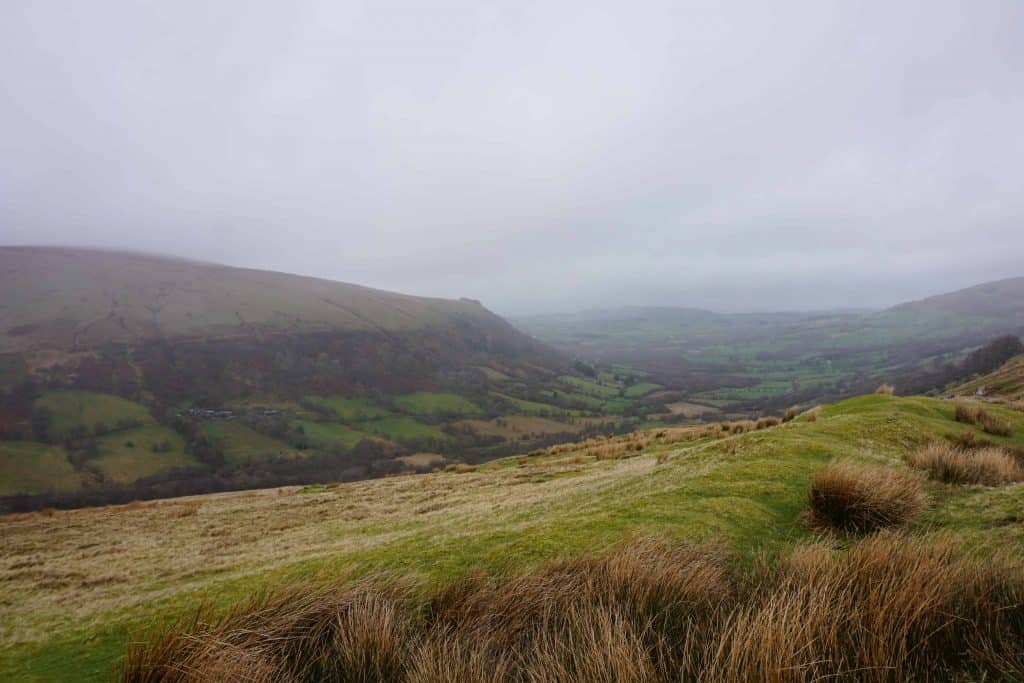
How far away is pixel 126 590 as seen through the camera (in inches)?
345

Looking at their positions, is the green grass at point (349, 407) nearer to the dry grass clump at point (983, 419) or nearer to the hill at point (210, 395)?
the hill at point (210, 395)

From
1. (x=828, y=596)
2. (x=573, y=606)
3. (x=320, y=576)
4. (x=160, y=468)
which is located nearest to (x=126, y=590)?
(x=320, y=576)

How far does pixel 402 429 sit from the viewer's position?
126 metres

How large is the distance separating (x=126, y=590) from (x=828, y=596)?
37.8 ft

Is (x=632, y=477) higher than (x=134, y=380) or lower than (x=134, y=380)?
higher

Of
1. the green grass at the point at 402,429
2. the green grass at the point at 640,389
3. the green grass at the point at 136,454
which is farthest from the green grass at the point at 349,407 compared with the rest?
the green grass at the point at 640,389

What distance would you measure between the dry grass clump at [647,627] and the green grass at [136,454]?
114 meters

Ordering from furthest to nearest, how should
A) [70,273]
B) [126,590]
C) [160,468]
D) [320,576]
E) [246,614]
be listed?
[70,273]
[160,468]
[126,590]
[320,576]
[246,614]

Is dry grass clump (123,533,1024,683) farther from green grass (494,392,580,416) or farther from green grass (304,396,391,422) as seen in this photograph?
green grass (494,392,580,416)

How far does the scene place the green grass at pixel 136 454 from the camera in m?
91.8

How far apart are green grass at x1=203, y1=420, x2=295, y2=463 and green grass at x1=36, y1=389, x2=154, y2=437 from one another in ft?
51.9

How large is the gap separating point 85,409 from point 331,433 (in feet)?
190

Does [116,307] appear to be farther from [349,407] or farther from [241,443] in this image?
[349,407]

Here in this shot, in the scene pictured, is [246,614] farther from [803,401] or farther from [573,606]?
[803,401]
